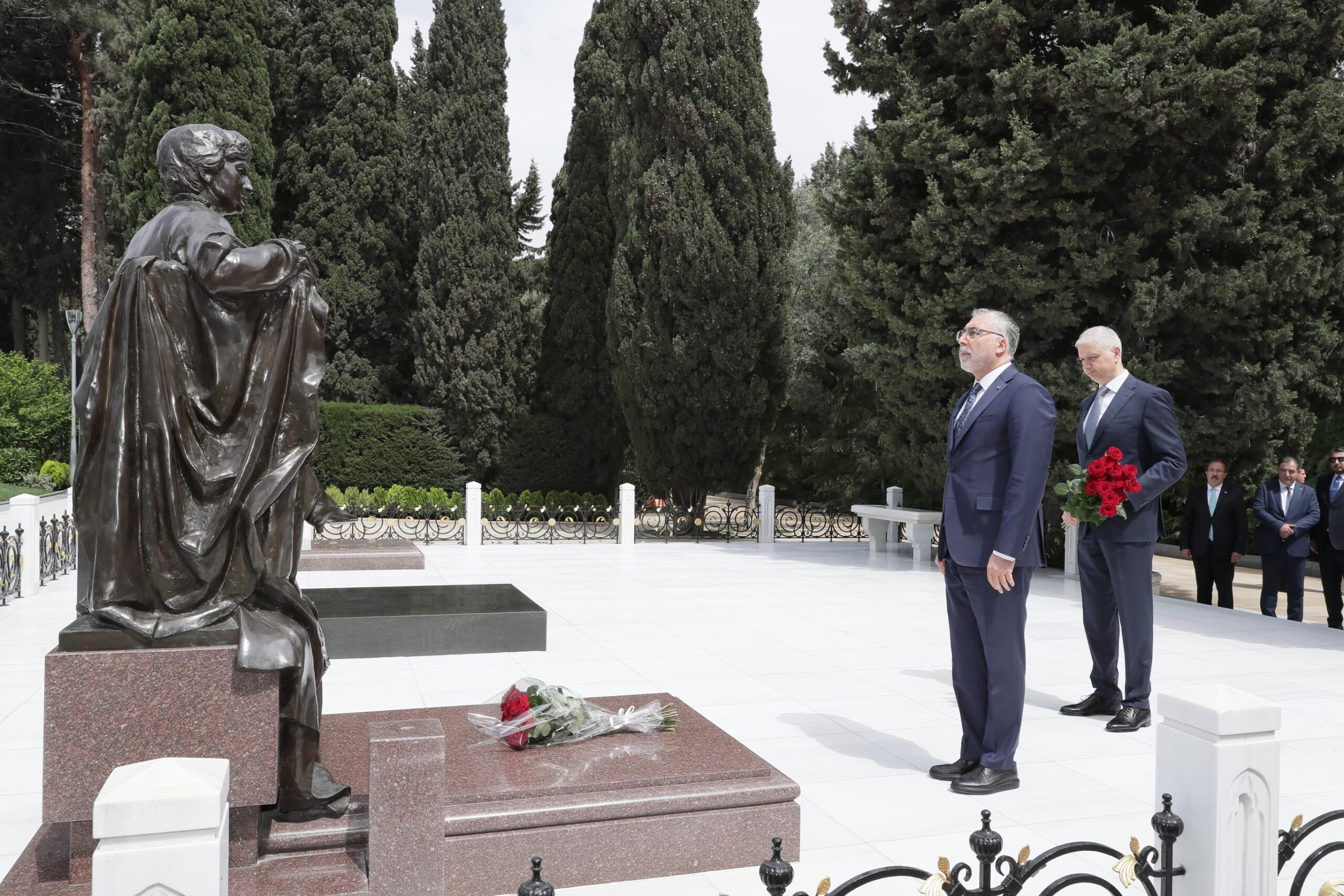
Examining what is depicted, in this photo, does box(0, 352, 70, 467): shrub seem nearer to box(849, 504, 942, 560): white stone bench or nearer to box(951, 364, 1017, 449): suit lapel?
box(849, 504, 942, 560): white stone bench

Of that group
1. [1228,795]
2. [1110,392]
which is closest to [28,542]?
[1110,392]

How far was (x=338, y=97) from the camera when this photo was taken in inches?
939

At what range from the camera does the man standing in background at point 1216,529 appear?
10.8m

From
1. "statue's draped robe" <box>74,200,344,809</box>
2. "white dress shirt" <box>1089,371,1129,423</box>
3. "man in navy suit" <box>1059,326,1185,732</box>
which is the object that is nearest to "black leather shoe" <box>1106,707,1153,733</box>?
"man in navy suit" <box>1059,326,1185,732</box>

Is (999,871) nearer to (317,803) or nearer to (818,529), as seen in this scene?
(317,803)

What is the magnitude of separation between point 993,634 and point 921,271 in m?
9.72

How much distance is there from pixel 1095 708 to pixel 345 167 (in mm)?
22082

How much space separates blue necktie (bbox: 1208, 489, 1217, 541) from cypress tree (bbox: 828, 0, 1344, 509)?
65.6 inches

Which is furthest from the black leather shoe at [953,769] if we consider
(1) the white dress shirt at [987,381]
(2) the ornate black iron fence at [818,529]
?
(2) the ornate black iron fence at [818,529]

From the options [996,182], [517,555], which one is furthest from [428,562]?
[996,182]

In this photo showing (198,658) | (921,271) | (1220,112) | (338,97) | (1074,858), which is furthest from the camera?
(338,97)

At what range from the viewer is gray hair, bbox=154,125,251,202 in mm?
3689

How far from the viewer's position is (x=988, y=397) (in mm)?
4656

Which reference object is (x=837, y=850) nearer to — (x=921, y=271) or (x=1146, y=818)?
(x=1146, y=818)
